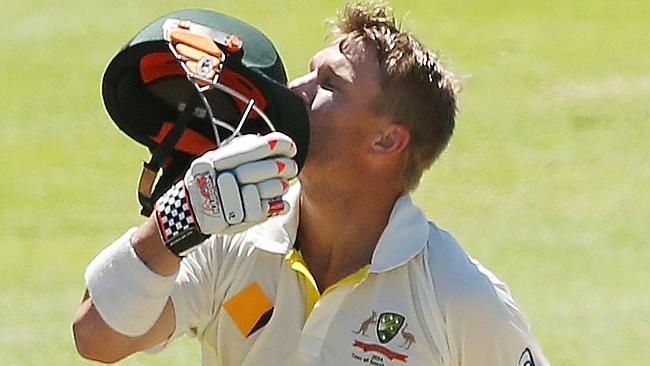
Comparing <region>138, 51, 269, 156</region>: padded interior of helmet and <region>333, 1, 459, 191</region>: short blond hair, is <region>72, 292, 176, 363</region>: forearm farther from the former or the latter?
<region>333, 1, 459, 191</region>: short blond hair

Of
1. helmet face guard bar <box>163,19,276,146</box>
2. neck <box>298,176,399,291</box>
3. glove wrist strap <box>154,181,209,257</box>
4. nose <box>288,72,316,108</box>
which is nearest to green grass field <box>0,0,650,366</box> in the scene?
neck <box>298,176,399,291</box>

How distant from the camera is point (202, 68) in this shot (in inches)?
163

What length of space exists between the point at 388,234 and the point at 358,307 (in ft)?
0.73

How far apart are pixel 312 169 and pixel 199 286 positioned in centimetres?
46

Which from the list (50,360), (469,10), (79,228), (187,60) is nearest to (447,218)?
(79,228)

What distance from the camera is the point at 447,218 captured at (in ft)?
35.6

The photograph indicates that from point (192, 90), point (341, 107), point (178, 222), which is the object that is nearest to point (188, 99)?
point (192, 90)

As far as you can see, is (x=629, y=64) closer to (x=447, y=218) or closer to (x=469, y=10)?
(x=469, y=10)

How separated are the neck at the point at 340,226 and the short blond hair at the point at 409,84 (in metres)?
0.12

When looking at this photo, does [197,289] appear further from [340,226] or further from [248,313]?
[340,226]

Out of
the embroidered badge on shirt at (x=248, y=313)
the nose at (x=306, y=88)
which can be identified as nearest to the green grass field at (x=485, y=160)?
the embroidered badge on shirt at (x=248, y=313)

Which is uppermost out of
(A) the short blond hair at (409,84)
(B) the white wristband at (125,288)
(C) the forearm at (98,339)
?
(A) the short blond hair at (409,84)

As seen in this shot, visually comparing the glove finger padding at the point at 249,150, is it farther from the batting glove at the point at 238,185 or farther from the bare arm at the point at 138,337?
the bare arm at the point at 138,337

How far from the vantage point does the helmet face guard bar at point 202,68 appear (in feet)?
13.5
